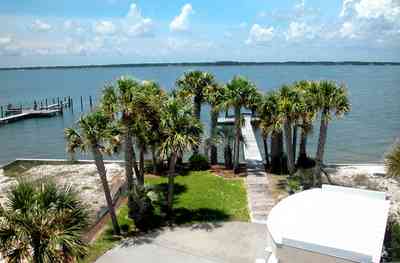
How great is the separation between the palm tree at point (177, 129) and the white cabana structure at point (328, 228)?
15.6 ft

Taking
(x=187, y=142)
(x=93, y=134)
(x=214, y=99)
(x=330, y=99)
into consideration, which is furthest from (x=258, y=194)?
(x=93, y=134)

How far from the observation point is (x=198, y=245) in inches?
544

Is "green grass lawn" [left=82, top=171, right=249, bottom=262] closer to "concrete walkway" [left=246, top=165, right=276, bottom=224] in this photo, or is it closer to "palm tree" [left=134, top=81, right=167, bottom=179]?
"concrete walkway" [left=246, top=165, right=276, bottom=224]

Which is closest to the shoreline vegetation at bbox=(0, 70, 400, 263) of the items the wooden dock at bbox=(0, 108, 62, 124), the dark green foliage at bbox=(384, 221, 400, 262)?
the dark green foliage at bbox=(384, 221, 400, 262)

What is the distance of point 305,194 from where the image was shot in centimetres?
1291

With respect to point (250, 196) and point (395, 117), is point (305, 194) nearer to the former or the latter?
point (250, 196)

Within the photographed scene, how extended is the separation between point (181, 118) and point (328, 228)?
744 centimetres

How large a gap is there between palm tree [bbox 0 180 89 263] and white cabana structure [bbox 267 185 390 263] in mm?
5213

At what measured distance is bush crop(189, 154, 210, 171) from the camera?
23.2 m

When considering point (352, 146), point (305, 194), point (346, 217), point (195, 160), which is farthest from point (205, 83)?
point (352, 146)

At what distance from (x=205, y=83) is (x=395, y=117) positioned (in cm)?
3797

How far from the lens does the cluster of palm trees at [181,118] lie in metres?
13.9

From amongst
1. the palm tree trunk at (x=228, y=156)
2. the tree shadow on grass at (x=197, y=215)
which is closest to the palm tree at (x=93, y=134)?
the tree shadow on grass at (x=197, y=215)

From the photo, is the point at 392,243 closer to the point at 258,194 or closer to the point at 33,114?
the point at 258,194
